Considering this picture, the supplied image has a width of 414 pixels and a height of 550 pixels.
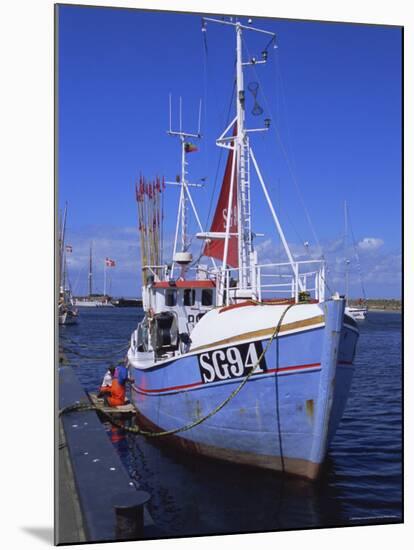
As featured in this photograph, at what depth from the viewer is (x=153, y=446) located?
844 centimetres

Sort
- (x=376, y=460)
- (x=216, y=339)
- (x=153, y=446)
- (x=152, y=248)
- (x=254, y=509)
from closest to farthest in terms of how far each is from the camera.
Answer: (x=254, y=509)
(x=216, y=339)
(x=376, y=460)
(x=153, y=446)
(x=152, y=248)

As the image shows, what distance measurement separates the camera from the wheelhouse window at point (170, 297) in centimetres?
882

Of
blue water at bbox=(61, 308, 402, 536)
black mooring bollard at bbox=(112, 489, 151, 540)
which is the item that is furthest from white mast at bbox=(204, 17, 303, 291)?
black mooring bollard at bbox=(112, 489, 151, 540)

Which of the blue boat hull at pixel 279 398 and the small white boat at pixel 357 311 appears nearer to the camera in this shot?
the blue boat hull at pixel 279 398

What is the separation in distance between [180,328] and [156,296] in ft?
2.14

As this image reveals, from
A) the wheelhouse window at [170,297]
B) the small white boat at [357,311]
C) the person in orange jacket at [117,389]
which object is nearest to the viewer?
the small white boat at [357,311]

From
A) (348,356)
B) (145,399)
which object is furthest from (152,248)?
(348,356)

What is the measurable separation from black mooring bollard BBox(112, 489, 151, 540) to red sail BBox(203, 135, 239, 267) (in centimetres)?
429

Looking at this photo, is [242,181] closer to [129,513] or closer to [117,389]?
[117,389]

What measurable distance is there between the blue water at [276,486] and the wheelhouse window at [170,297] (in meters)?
0.70

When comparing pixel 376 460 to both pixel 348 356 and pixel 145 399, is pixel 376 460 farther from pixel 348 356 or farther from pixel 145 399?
pixel 145 399

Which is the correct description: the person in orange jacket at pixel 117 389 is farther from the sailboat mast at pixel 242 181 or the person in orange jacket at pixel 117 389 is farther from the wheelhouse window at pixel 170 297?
the sailboat mast at pixel 242 181

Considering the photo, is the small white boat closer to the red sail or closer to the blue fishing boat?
the blue fishing boat

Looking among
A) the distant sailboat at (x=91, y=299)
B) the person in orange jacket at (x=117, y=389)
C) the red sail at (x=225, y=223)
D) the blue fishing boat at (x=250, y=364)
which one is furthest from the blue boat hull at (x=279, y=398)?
the person in orange jacket at (x=117, y=389)
